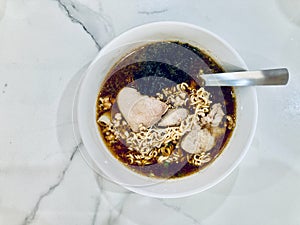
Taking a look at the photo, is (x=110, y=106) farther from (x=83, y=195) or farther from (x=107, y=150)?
(x=83, y=195)

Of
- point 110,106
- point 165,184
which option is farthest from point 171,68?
point 165,184

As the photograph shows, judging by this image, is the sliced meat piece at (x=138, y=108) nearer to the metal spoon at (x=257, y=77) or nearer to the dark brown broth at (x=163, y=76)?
the dark brown broth at (x=163, y=76)

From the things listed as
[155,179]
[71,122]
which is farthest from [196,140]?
[71,122]

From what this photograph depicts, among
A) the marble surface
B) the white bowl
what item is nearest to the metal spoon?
the white bowl

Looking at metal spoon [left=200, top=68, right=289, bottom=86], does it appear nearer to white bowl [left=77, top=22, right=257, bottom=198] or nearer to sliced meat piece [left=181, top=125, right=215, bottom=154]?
white bowl [left=77, top=22, right=257, bottom=198]

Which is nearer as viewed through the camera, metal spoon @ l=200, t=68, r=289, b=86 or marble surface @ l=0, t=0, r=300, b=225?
metal spoon @ l=200, t=68, r=289, b=86

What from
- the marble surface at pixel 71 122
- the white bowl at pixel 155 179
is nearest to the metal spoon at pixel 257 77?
the white bowl at pixel 155 179
